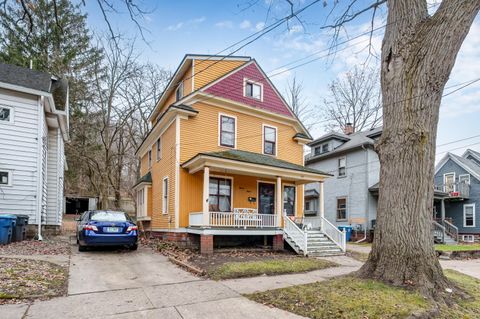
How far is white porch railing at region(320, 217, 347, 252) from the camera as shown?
512 inches

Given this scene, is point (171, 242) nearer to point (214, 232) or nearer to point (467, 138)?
point (214, 232)

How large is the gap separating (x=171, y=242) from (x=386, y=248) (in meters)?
9.13

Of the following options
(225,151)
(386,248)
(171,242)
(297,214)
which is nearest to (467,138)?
(297,214)

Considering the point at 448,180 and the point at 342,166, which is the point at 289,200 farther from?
the point at 448,180

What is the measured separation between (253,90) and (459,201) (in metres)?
19.6

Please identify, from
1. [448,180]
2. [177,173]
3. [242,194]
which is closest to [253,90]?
[242,194]

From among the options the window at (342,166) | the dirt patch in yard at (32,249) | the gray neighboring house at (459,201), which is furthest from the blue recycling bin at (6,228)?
the gray neighboring house at (459,201)

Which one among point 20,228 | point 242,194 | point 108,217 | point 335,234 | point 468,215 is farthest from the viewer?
point 468,215

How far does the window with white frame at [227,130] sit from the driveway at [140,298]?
7.35 metres

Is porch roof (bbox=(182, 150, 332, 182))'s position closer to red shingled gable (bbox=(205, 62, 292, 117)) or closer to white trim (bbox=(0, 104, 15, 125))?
red shingled gable (bbox=(205, 62, 292, 117))

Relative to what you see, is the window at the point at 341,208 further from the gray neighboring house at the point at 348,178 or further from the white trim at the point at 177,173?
the white trim at the point at 177,173

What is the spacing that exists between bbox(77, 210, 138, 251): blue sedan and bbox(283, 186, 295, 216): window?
7.81 meters

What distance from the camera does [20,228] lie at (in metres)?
11.2

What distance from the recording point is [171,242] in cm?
1313
